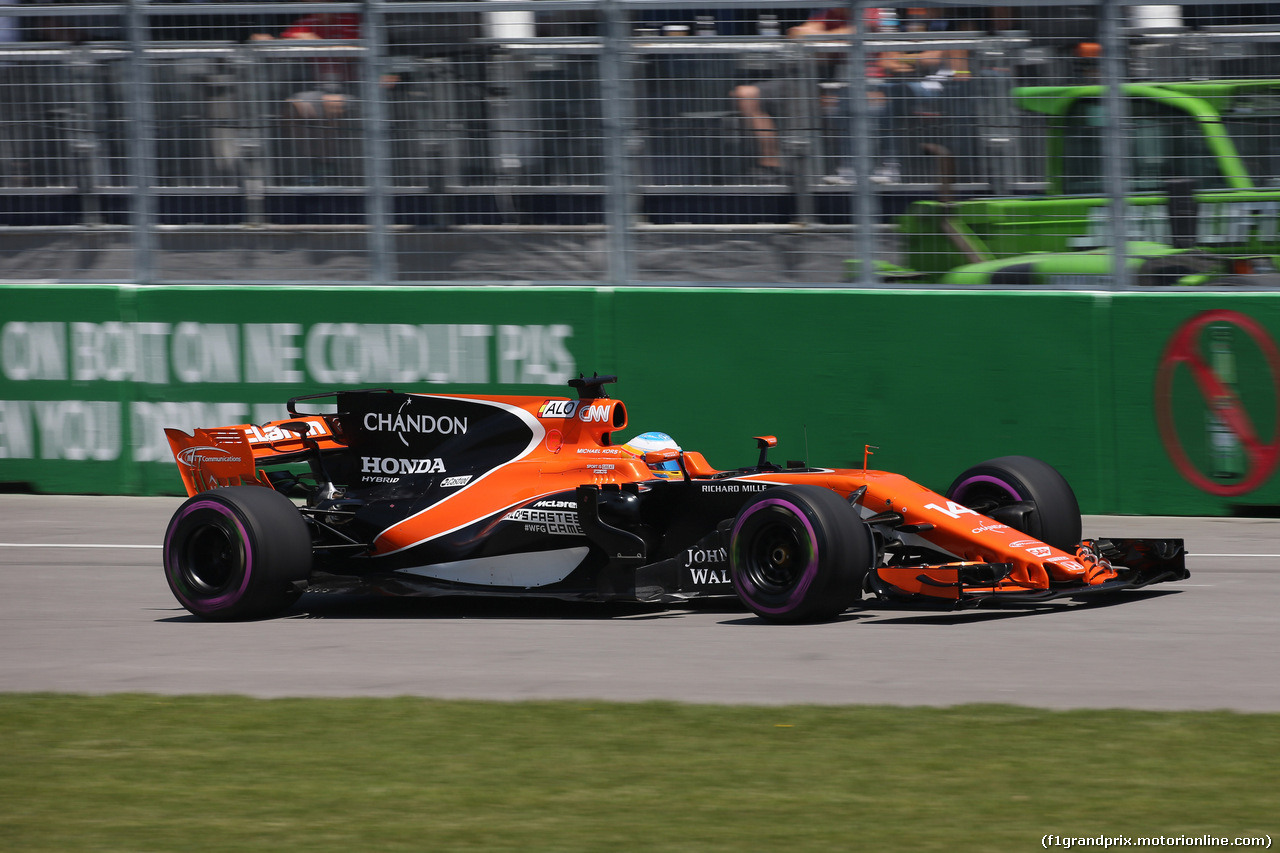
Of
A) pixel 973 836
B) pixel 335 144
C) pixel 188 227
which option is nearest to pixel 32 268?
pixel 188 227

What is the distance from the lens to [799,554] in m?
7.31

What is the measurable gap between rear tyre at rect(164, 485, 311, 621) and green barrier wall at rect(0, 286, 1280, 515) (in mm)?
3041

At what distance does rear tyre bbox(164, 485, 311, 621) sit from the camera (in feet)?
26.2

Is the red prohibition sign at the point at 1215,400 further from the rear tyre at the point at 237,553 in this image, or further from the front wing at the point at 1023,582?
the rear tyre at the point at 237,553

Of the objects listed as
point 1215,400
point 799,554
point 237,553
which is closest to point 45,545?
point 237,553

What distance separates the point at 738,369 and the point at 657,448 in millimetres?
3467

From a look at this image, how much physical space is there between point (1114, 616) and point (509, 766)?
10.6ft

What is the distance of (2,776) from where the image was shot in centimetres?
553

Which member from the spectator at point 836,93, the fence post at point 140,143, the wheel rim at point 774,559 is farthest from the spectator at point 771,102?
the wheel rim at point 774,559

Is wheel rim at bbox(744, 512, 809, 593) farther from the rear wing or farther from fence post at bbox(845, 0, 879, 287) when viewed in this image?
fence post at bbox(845, 0, 879, 287)

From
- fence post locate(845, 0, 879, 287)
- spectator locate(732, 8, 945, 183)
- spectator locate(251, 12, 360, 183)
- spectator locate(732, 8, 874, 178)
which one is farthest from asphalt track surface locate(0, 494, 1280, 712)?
spectator locate(251, 12, 360, 183)

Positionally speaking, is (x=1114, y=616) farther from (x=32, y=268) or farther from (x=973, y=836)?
(x=32, y=268)

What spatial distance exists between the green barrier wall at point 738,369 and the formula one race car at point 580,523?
6.64 feet

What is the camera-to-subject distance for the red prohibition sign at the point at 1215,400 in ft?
34.0
